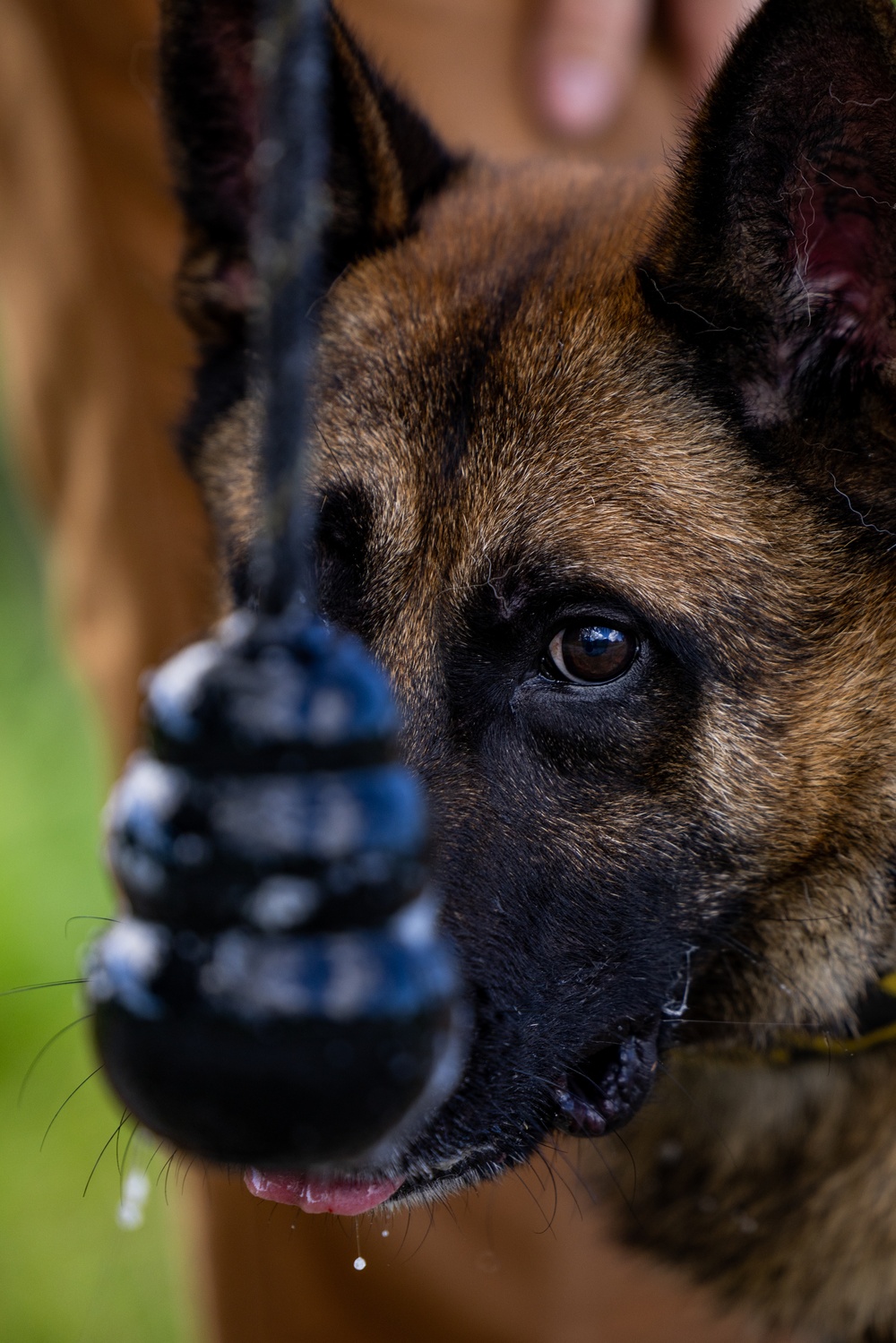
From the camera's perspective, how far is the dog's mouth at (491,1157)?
5.65 feet

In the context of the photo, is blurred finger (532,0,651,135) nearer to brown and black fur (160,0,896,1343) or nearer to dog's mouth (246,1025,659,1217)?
brown and black fur (160,0,896,1343)

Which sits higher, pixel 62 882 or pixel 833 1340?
pixel 833 1340

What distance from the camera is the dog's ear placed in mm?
2229

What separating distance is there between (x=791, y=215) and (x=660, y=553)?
0.57m

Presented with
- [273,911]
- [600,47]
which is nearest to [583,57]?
[600,47]

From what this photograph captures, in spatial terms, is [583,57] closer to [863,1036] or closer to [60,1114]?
[863,1036]

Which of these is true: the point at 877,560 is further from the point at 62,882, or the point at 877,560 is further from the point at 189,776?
the point at 62,882

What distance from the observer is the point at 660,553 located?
1858 mm

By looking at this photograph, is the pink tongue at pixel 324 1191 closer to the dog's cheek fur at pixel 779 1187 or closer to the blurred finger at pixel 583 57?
the dog's cheek fur at pixel 779 1187

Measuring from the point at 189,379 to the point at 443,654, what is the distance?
1.28 meters

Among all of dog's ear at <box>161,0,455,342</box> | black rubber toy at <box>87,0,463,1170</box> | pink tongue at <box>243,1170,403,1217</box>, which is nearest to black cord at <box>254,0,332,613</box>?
black rubber toy at <box>87,0,463,1170</box>

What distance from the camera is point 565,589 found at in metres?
1.85

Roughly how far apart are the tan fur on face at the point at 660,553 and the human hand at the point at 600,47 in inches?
37.0

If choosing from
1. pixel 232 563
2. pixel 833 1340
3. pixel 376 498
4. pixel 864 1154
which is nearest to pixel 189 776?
pixel 376 498
